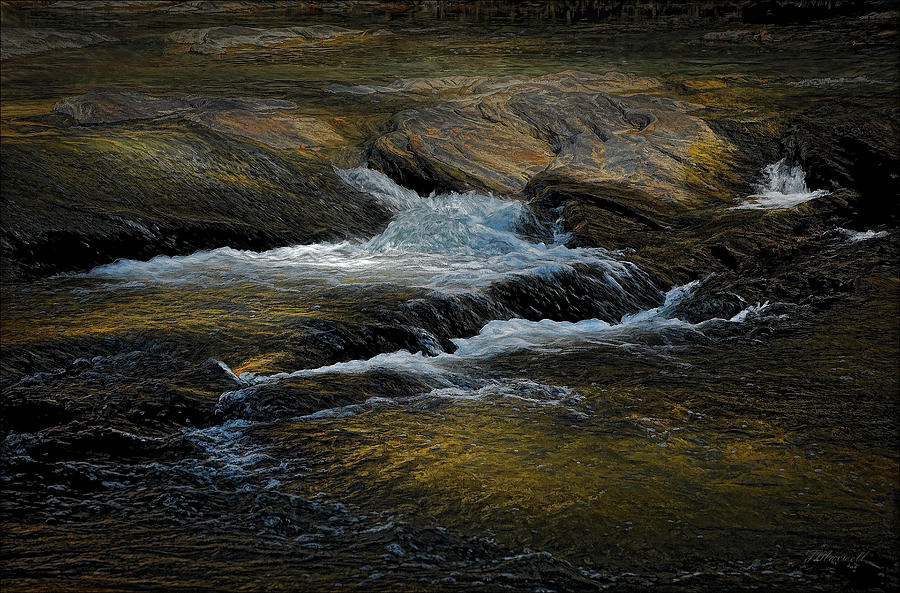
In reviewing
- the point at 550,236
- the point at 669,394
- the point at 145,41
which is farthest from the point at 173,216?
the point at 145,41

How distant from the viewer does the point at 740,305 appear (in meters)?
6.14

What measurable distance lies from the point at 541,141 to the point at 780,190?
2.83m

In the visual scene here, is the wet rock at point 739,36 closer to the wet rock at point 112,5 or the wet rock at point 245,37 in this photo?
the wet rock at point 245,37

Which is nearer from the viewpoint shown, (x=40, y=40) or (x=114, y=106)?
(x=114, y=106)

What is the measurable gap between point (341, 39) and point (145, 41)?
3.99m

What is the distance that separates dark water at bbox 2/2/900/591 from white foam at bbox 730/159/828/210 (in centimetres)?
112

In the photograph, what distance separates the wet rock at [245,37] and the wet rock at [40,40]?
5.15 feet

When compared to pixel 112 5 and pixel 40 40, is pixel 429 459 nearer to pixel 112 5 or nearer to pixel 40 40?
pixel 40 40

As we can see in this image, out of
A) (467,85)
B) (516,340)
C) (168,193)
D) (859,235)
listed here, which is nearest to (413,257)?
(516,340)

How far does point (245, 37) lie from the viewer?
17047mm

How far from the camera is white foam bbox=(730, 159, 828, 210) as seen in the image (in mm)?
8648

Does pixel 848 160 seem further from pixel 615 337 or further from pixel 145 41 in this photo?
pixel 145 41

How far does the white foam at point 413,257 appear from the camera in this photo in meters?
6.52
